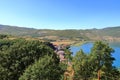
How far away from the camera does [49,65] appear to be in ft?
178

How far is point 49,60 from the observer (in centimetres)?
5512

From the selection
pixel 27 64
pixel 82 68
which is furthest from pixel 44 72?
pixel 27 64

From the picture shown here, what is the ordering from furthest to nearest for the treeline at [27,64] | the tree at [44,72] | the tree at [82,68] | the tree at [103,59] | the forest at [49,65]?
the tree at [82,68], the tree at [103,59], the forest at [49,65], the treeline at [27,64], the tree at [44,72]

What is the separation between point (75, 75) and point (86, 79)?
141 inches

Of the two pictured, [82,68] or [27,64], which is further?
[27,64]

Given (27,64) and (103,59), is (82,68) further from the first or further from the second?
(27,64)

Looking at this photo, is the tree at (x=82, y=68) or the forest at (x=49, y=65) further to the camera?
the tree at (x=82, y=68)

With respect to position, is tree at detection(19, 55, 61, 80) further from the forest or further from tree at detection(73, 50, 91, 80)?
tree at detection(73, 50, 91, 80)

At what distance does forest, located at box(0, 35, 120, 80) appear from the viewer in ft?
176

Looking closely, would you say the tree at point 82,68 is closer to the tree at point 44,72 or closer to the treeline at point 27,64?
the treeline at point 27,64

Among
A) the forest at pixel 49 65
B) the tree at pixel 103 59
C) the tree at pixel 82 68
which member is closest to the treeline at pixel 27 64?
the forest at pixel 49 65

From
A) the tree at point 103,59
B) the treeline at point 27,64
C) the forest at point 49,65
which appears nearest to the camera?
the treeline at point 27,64

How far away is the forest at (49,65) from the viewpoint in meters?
53.8

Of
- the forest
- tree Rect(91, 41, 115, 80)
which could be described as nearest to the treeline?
the forest
